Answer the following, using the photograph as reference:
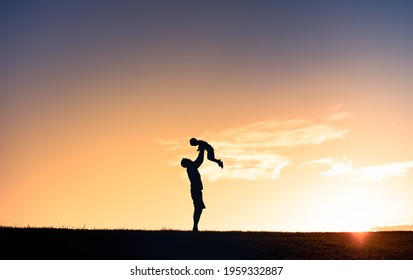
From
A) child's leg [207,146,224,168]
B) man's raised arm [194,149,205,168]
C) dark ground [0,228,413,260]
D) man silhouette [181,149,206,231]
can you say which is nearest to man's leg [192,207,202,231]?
man silhouette [181,149,206,231]

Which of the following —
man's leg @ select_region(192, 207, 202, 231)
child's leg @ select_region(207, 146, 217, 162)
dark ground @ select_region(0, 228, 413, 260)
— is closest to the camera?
dark ground @ select_region(0, 228, 413, 260)

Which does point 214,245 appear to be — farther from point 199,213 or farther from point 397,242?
point 397,242

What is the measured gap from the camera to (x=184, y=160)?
26906 millimetres

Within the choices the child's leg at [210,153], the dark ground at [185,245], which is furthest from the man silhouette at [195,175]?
the dark ground at [185,245]

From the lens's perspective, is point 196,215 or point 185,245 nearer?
point 185,245

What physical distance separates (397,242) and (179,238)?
860 cm

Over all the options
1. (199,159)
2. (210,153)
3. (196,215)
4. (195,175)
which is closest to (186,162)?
(199,159)

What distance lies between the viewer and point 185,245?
71.3ft

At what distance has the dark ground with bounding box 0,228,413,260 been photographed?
20359 millimetres

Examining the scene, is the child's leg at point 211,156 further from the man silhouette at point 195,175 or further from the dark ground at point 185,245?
the dark ground at point 185,245

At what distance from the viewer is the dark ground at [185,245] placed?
2036 centimetres

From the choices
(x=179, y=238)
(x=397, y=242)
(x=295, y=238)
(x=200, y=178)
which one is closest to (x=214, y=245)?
(x=179, y=238)

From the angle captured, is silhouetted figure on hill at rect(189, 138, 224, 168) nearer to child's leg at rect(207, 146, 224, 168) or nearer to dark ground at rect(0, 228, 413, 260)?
child's leg at rect(207, 146, 224, 168)

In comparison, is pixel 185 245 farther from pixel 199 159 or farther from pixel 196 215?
pixel 199 159
